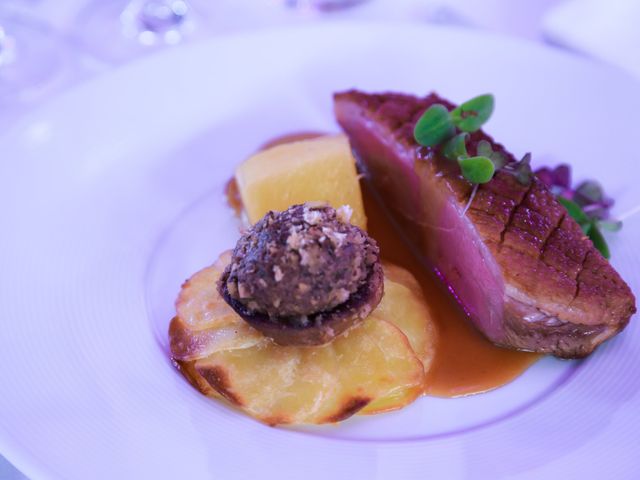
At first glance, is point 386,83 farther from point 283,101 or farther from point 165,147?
point 165,147

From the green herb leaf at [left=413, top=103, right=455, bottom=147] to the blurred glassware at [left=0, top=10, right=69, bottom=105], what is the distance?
2.02 meters

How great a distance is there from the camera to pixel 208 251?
8.50 feet

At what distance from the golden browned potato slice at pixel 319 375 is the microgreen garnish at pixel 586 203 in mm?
922

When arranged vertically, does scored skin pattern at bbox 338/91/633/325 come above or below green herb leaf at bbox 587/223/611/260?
above

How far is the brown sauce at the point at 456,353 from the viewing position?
2.10 metres

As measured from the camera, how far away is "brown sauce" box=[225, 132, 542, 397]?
82.8 inches

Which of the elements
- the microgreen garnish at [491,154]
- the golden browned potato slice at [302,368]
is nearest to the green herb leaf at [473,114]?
the microgreen garnish at [491,154]

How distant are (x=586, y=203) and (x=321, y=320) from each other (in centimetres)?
138

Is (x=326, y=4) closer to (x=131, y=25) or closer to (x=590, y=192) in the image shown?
(x=131, y=25)

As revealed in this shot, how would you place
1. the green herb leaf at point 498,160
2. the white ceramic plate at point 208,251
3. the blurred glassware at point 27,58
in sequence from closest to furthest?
1. the white ceramic plate at point 208,251
2. the green herb leaf at point 498,160
3. the blurred glassware at point 27,58

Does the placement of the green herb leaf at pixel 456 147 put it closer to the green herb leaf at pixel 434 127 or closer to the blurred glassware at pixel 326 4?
the green herb leaf at pixel 434 127

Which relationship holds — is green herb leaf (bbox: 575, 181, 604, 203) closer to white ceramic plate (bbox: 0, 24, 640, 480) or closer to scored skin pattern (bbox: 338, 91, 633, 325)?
white ceramic plate (bbox: 0, 24, 640, 480)

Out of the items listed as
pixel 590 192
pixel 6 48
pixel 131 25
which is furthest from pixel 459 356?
pixel 6 48

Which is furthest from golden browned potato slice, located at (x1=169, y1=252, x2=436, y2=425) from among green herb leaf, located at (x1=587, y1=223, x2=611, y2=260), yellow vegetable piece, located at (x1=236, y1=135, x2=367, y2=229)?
green herb leaf, located at (x1=587, y1=223, x2=611, y2=260)
